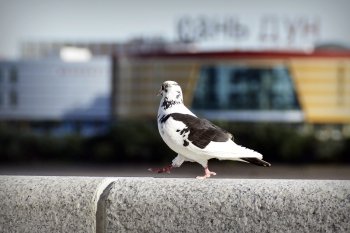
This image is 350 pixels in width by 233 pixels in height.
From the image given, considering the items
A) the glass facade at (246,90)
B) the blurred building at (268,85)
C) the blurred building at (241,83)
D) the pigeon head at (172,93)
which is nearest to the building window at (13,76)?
the blurred building at (241,83)

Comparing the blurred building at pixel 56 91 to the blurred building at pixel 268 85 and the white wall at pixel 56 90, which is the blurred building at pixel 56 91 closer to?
the white wall at pixel 56 90

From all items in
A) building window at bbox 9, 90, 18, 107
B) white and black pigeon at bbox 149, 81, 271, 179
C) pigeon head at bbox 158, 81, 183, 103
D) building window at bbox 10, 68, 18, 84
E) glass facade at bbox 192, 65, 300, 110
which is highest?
pigeon head at bbox 158, 81, 183, 103

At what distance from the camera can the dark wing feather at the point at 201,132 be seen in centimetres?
359

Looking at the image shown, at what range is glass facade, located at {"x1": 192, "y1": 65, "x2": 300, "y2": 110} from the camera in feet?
178

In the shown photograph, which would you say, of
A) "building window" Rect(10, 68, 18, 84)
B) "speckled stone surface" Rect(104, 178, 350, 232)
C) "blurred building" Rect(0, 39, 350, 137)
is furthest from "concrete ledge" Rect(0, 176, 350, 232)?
"building window" Rect(10, 68, 18, 84)

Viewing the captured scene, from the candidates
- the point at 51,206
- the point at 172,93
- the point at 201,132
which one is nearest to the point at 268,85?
the point at 172,93

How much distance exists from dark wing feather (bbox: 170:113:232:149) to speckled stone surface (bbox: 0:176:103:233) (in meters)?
0.55

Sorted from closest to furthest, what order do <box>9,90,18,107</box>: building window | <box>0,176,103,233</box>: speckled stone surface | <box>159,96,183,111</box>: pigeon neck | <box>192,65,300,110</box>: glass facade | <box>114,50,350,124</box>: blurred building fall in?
1. <box>0,176,103,233</box>: speckled stone surface
2. <box>159,96,183,111</box>: pigeon neck
3. <box>114,50,350,124</box>: blurred building
4. <box>192,65,300,110</box>: glass facade
5. <box>9,90,18,107</box>: building window

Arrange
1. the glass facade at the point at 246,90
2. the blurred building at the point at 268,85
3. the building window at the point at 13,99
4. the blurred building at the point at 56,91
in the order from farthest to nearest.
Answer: the building window at the point at 13,99
the blurred building at the point at 56,91
the glass facade at the point at 246,90
the blurred building at the point at 268,85

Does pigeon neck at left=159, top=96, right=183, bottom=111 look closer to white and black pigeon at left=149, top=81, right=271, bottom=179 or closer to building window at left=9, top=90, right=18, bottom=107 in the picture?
white and black pigeon at left=149, top=81, right=271, bottom=179

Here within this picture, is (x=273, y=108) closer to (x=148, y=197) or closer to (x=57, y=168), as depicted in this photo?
(x=57, y=168)

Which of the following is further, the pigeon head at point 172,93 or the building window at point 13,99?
the building window at point 13,99

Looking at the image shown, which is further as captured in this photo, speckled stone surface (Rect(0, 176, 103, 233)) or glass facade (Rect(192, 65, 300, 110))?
glass facade (Rect(192, 65, 300, 110))

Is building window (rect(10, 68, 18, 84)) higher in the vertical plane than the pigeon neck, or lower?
lower
